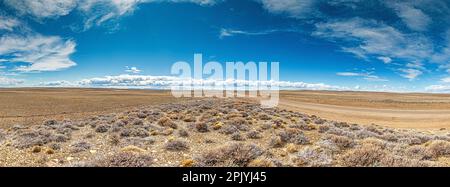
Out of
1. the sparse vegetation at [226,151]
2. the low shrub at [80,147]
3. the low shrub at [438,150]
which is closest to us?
the sparse vegetation at [226,151]

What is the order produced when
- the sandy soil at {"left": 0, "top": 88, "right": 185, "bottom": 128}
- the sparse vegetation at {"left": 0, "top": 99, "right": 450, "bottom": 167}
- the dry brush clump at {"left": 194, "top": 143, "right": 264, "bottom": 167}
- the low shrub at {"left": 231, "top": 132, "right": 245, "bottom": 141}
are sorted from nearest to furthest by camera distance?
the sparse vegetation at {"left": 0, "top": 99, "right": 450, "bottom": 167} < the dry brush clump at {"left": 194, "top": 143, "right": 264, "bottom": 167} < the low shrub at {"left": 231, "top": 132, "right": 245, "bottom": 141} < the sandy soil at {"left": 0, "top": 88, "right": 185, "bottom": 128}

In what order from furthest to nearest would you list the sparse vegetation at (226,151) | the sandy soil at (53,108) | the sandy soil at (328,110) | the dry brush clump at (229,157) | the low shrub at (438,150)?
the sandy soil at (53,108)
the sandy soil at (328,110)
the low shrub at (438,150)
the dry brush clump at (229,157)
the sparse vegetation at (226,151)

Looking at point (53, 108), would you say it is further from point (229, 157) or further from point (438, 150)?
point (438, 150)

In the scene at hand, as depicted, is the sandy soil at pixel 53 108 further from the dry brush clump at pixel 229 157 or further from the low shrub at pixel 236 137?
the dry brush clump at pixel 229 157

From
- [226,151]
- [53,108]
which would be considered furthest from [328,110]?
[53,108]

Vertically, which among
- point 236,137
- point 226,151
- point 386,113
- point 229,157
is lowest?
point 386,113

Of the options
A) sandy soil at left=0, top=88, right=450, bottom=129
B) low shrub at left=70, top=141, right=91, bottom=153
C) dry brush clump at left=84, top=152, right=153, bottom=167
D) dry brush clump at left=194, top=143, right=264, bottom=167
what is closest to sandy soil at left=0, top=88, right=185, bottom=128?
sandy soil at left=0, top=88, right=450, bottom=129

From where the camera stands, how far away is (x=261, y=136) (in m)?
15.1

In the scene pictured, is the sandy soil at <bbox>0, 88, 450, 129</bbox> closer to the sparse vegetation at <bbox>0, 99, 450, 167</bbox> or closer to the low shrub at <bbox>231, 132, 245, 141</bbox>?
the sparse vegetation at <bbox>0, 99, 450, 167</bbox>

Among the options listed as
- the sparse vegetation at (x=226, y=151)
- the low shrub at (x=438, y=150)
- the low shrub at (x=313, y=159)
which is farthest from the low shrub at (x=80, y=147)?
Result: the low shrub at (x=438, y=150)

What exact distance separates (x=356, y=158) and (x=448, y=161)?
136 inches

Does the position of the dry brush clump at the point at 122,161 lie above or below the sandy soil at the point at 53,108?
above

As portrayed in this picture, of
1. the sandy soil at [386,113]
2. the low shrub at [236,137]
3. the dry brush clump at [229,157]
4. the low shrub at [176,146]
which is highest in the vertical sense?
the dry brush clump at [229,157]
